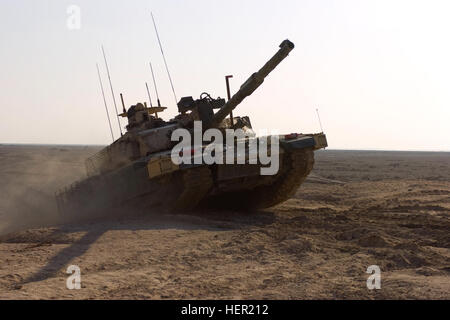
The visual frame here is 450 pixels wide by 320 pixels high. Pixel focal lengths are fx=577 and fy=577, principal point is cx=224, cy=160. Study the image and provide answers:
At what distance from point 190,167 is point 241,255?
126 inches

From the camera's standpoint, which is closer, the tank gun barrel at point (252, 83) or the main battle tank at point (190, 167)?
the main battle tank at point (190, 167)

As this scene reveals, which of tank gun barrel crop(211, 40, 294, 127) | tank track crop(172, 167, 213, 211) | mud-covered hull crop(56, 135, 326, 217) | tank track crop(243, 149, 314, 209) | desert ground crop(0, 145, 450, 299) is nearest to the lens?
desert ground crop(0, 145, 450, 299)

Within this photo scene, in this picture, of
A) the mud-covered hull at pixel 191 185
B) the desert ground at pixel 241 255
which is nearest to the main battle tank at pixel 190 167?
the mud-covered hull at pixel 191 185

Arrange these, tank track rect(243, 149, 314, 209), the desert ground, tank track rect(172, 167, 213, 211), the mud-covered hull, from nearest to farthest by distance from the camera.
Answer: the desert ground, tank track rect(172, 167, 213, 211), the mud-covered hull, tank track rect(243, 149, 314, 209)

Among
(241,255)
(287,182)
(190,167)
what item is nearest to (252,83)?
(287,182)

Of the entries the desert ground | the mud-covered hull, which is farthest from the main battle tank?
the desert ground

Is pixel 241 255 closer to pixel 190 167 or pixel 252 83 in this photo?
pixel 190 167

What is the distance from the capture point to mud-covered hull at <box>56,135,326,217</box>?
10.7 m

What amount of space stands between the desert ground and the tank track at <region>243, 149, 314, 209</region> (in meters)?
0.28

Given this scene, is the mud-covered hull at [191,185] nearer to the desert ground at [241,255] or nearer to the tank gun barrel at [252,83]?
the desert ground at [241,255]

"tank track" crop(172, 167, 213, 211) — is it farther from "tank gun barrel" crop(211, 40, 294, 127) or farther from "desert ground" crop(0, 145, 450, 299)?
"tank gun barrel" crop(211, 40, 294, 127)

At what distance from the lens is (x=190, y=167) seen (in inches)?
407

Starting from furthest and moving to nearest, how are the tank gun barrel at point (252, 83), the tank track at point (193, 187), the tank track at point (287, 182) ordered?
the tank track at point (287, 182), the tank gun barrel at point (252, 83), the tank track at point (193, 187)

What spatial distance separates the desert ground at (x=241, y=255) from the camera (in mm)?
5680
